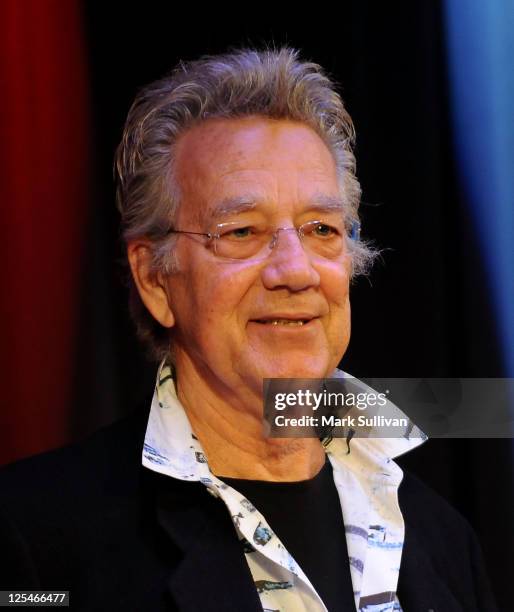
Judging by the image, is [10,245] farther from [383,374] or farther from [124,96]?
[383,374]

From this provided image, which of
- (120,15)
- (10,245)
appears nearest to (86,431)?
(10,245)

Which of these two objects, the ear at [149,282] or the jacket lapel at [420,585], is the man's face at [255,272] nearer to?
the ear at [149,282]

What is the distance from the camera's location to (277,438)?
1.58 metres

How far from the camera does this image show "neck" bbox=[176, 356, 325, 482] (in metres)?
1.55

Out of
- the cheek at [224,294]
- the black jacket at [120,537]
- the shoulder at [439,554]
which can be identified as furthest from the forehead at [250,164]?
the shoulder at [439,554]

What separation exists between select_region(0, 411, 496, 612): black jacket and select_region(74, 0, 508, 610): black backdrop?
0.56 m

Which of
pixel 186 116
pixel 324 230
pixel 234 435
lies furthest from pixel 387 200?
pixel 234 435

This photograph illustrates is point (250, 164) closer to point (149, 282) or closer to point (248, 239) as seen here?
point (248, 239)

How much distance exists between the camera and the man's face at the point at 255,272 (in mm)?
1528

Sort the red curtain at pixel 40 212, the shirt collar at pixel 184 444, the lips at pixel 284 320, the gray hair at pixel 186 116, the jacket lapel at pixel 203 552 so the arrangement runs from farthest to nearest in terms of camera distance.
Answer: the red curtain at pixel 40 212, the gray hair at pixel 186 116, the lips at pixel 284 320, the shirt collar at pixel 184 444, the jacket lapel at pixel 203 552

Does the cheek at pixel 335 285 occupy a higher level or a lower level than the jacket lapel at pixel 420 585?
higher

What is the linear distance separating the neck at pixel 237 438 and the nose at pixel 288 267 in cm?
21

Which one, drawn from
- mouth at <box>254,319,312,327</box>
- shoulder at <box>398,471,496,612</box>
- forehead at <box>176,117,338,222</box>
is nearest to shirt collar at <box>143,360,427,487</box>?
shoulder at <box>398,471,496,612</box>

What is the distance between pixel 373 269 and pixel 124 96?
75cm
